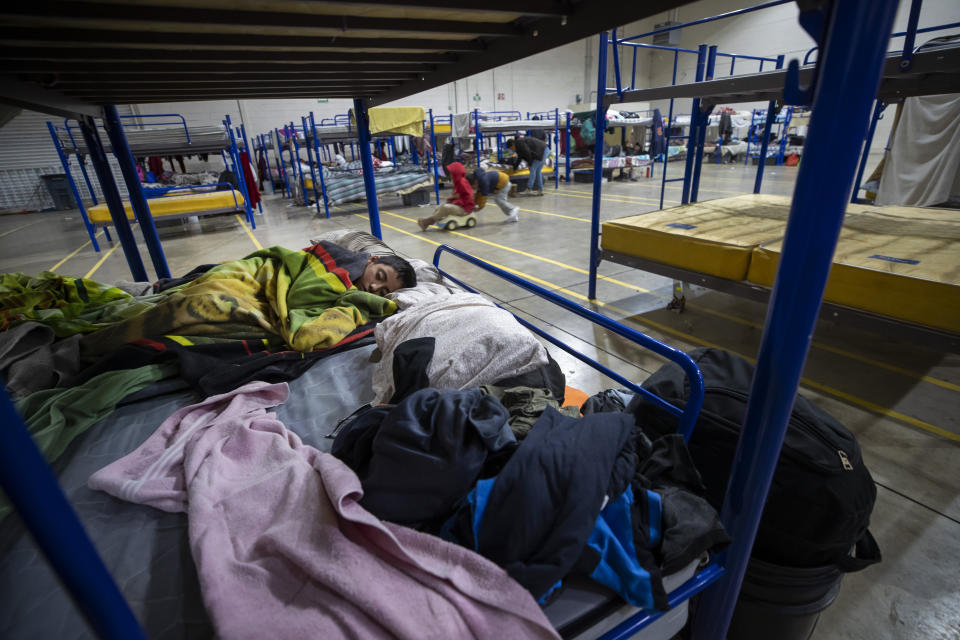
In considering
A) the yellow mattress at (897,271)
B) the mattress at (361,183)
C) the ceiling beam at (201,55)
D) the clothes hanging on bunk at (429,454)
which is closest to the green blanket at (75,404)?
the clothes hanging on bunk at (429,454)

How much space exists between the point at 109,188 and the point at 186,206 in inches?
184

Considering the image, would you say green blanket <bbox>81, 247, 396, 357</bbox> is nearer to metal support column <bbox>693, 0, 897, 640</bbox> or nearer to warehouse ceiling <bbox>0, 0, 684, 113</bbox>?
warehouse ceiling <bbox>0, 0, 684, 113</bbox>

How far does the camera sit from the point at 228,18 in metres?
1.59

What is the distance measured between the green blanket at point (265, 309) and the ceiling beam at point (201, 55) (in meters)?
1.18

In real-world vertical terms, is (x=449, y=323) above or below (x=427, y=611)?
above

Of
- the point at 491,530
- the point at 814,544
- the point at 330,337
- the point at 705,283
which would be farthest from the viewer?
the point at 705,283

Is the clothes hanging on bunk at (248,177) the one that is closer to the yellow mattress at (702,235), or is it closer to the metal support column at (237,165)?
the metal support column at (237,165)

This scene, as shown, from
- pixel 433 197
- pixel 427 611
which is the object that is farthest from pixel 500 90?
pixel 427 611

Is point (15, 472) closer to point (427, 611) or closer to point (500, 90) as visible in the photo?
point (427, 611)

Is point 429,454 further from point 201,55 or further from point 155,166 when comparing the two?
point 155,166

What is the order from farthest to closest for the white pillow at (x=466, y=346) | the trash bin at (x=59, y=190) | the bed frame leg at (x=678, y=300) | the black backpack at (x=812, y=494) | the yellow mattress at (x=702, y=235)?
the trash bin at (x=59, y=190), the bed frame leg at (x=678, y=300), the yellow mattress at (x=702, y=235), the white pillow at (x=466, y=346), the black backpack at (x=812, y=494)

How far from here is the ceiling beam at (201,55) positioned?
74.7 inches

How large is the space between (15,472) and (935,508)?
118 inches

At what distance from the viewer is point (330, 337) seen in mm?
2428
